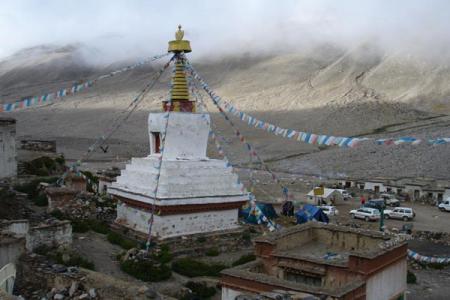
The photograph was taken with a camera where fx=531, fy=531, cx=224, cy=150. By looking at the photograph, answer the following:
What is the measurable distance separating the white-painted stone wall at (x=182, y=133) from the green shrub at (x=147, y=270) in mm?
4041

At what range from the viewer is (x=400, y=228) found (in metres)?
20.2

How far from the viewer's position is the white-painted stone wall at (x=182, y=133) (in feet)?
48.4

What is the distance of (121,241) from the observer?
529 inches

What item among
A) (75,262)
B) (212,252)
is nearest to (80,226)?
(75,262)

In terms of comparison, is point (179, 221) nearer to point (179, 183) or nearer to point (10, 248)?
point (179, 183)

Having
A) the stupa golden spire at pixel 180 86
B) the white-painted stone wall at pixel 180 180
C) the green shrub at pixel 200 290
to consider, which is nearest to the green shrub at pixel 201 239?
the white-painted stone wall at pixel 180 180

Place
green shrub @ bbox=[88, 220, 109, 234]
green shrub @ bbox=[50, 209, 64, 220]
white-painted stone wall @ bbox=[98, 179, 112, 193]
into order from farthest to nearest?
1. white-painted stone wall @ bbox=[98, 179, 112, 193]
2. green shrub @ bbox=[50, 209, 64, 220]
3. green shrub @ bbox=[88, 220, 109, 234]

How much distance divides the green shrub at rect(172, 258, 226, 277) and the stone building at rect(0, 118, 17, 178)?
10288 mm

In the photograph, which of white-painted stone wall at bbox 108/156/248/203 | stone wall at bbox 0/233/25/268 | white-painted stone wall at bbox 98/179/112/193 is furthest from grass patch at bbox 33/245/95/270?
white-painted stone wall at bbox 98/179/112/193

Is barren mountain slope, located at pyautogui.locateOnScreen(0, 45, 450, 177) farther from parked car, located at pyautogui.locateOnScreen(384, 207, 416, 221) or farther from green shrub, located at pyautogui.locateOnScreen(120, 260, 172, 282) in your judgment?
green shrub, located at pyautogui.locateOnScreen(120, 260, 172, 282)

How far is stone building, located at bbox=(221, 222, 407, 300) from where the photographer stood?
274 inches

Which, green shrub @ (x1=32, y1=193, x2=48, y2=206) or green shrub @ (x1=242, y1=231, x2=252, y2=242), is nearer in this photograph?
green shrub @ (x1=242, y1=231, x2=252, y2=242)

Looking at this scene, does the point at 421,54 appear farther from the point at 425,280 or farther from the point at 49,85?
the point at 425,280

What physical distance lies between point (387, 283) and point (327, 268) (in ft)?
3.66
